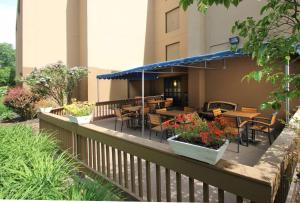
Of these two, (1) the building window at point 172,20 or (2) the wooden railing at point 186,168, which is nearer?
(2) the wooden railing at point 186,168

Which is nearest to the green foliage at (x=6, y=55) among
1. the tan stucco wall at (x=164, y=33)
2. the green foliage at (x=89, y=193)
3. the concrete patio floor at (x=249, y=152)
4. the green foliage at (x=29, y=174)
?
the tan stucco wall at (x=164, y=33)

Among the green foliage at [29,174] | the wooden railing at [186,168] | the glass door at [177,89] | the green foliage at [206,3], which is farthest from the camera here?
the glass door at [177,89]

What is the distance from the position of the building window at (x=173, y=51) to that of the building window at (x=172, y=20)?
995 mm

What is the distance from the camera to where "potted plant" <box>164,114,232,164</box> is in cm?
216

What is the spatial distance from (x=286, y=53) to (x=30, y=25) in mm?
13884

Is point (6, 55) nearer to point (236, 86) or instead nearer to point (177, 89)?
point (177, 89)

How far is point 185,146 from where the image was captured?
2348 mm

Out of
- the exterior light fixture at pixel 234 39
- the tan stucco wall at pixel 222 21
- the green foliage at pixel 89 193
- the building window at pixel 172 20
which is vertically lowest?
the green foliage at pixel 89 193

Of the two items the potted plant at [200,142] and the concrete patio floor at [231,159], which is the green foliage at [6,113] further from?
the potted plant at [200,142]

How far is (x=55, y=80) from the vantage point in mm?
11766

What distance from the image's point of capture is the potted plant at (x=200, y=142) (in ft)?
7.09

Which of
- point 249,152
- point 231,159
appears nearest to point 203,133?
point 231,159

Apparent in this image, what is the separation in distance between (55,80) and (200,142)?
11.1 m

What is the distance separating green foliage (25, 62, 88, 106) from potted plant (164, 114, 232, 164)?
1057cm
